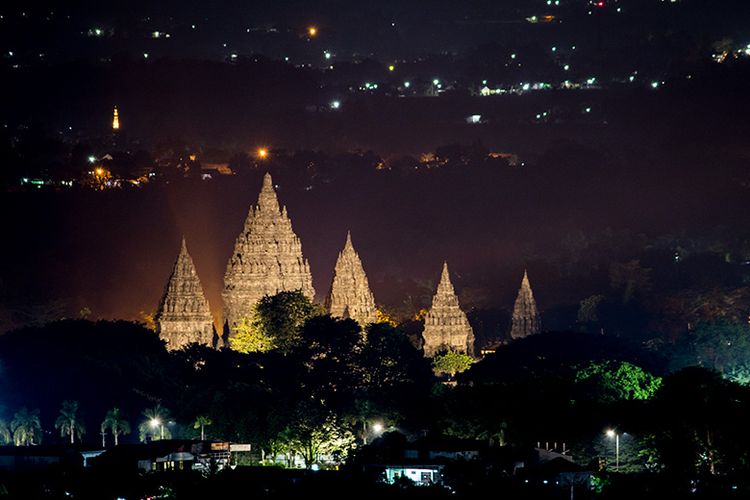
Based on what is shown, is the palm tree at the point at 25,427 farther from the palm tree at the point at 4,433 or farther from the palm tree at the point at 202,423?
the palm tree at the point at 202,423

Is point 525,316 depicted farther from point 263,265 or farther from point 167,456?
point 167,456

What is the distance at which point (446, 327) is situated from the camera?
118 metres

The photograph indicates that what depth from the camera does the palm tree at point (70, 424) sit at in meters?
94.6

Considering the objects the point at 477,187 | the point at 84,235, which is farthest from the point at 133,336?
the point at 477,187

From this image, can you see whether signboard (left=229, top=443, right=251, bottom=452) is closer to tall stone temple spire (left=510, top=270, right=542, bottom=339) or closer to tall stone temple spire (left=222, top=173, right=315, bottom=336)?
tall stone temple spire (left=222, top=173, right=315, bottom=336)

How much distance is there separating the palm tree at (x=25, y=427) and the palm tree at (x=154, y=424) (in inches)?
151

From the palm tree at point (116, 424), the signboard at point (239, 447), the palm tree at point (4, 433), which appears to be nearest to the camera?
the signboard at point (239, 447)

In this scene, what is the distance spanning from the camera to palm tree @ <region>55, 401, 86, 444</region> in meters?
94.6

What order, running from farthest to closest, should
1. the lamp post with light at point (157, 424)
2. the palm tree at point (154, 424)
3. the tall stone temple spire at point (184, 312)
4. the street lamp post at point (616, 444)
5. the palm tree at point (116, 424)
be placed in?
the tall stone temple spire at point (184, 312)
the lamp post with light at point (157, 424)
the palm tree at point (154, 424)
the palm tree at point (116, 424)
the street lamp post at point (616, 444)

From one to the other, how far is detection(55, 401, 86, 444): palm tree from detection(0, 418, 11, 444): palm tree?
1823 millimetres

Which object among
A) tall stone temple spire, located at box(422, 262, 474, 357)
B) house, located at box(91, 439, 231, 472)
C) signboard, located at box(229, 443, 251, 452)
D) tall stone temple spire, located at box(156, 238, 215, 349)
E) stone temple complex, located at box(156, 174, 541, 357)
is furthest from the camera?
tall stone temple spire, located at box(422, 262, 474, 357)

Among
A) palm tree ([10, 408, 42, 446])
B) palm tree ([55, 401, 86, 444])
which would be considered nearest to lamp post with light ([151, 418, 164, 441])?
palm tree ([55, 401, 86, 444])

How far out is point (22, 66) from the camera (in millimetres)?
199625

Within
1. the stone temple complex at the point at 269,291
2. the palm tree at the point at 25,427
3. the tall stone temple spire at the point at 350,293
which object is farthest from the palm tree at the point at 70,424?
the tall stone temple spire at the point at 350,293
